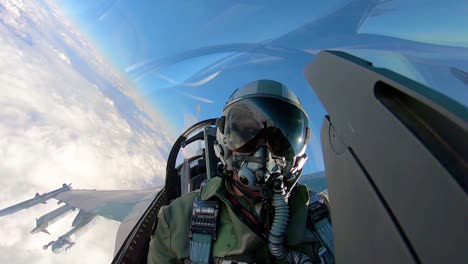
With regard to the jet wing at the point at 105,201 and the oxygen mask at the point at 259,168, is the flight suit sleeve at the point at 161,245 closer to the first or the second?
the oxygen mask at the point at 259,168

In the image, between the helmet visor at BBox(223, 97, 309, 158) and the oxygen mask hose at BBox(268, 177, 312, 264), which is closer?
the oxygen mask hose at BBox(268, 177, 312, 264)

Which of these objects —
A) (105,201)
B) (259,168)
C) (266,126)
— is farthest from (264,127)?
(105,201)

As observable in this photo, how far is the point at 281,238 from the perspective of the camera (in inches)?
51.4

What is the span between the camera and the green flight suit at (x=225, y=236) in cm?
134

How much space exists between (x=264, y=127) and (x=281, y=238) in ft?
1.60

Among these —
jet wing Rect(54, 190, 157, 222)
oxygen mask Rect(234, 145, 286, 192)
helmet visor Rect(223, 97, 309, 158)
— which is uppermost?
jet wing Rect(54, 190, 157, 222)

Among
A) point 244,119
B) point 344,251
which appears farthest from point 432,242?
point 244,119

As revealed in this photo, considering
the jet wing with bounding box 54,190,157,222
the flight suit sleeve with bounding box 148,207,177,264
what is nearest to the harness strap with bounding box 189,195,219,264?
the flight suit sleeve with bounding box 148,207,177,264

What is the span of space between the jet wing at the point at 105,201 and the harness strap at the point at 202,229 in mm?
3064

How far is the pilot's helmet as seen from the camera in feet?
4.68

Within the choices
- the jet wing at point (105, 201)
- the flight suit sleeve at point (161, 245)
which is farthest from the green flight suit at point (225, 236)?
the jet wing at point (105, 201)

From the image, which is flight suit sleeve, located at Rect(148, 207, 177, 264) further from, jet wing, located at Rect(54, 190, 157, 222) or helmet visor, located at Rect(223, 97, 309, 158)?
jet wing, located at Rect(54, 190, 157, 222)

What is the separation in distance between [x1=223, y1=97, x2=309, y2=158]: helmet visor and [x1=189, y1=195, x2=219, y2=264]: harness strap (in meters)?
0.30

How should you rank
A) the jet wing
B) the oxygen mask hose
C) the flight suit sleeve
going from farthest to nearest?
the jet wing
the flight suit sleeve
the oxygen mask hose
